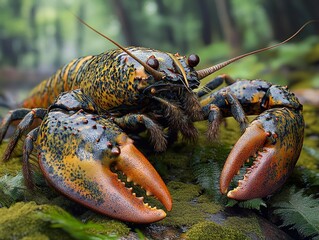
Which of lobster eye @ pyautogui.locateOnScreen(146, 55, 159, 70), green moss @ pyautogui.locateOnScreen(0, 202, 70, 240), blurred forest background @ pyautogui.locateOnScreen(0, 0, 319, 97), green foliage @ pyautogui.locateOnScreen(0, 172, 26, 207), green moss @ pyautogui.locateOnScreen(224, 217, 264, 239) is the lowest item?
blurred forest background @ pyautogui.locateOnScreen(0, 0, 319, 97)

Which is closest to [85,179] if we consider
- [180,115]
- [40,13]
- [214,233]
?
[214,233]

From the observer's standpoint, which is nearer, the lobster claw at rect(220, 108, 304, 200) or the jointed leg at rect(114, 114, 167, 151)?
the lobster claw at rect(220, 108, 304, 200)

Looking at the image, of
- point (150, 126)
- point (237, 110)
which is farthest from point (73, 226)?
point (237, 110)

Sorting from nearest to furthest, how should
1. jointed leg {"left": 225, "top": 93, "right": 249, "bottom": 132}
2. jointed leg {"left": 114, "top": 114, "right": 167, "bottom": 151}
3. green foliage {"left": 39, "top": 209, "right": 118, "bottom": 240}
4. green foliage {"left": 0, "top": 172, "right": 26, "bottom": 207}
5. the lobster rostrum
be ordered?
green foliage {"left": 39, "top": 209, "right": 118, "bottom": 240} → the lobster rostrum → green foliage {"left": 0, "top": 172, "right": 26, "bottom": 207} → jointed leg {"left": 114, "top": 114, "right": 167, "bottom": 151} → jointed leg {"left": 225, "top": 93, "right": 249, "bottom": 132}

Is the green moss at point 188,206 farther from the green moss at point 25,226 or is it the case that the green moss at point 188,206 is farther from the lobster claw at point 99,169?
the green moss at point 25,226

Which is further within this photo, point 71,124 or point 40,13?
point 40,13

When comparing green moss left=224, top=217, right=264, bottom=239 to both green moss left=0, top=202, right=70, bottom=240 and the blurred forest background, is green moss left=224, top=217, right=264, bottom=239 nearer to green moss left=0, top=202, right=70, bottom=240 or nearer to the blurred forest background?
green moss left=0, top=202, right=70, bottom=240

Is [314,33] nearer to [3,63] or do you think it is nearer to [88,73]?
[88,73]

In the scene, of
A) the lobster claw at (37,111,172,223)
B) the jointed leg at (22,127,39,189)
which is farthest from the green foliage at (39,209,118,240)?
the jointed leg at (22,127,39,189)
